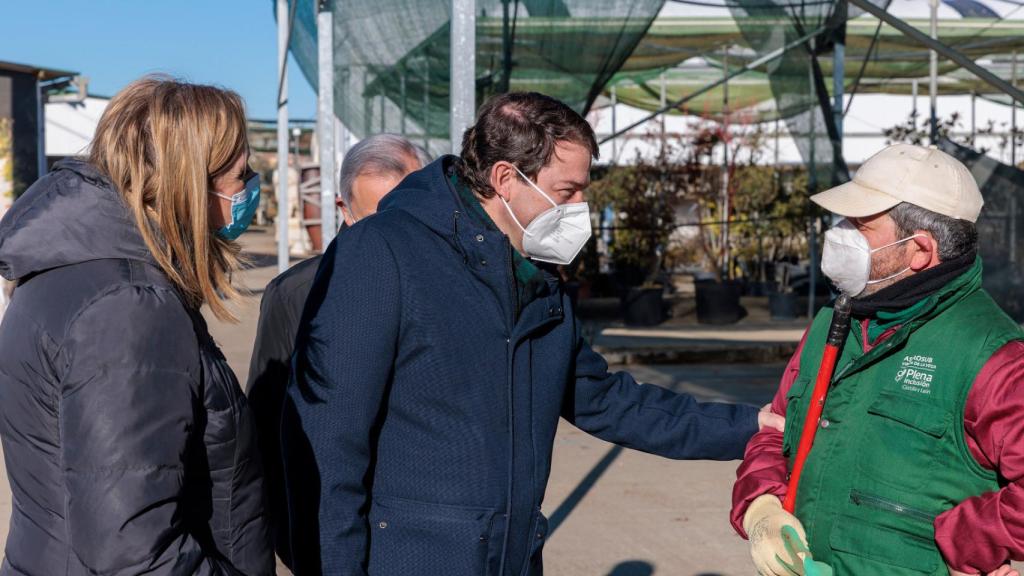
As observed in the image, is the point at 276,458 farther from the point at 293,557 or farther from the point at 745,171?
the point at 745,171

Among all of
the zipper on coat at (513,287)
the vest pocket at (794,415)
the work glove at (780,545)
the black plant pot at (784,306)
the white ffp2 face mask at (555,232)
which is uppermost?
the white ffp2 face mask at (555,232)

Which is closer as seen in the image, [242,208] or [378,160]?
[242,208]

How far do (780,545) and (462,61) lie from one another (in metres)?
2.82

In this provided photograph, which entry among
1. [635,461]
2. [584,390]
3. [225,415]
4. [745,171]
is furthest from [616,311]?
[225,415]

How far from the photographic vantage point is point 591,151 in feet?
8.55

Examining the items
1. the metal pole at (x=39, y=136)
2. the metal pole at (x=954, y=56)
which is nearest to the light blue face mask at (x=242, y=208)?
the metal pole at (x=954, y=56)

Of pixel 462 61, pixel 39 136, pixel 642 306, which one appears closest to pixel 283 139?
pixel 642 306

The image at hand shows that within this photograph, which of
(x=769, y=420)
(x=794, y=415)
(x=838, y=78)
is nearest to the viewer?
(x=794, y=415)

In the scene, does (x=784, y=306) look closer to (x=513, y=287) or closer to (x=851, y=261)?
(x=851, y=261)

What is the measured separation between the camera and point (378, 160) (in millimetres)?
3803

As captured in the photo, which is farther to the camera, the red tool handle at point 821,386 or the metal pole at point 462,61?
the metal pole at point 462,61

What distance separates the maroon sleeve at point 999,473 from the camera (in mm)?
2170

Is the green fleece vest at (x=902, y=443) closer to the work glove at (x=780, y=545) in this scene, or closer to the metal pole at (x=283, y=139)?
the work glove at (x=780, y=545)

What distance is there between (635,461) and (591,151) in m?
4.62
